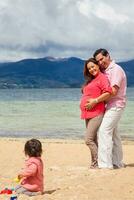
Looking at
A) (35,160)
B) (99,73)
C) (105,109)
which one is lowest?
(35,160)

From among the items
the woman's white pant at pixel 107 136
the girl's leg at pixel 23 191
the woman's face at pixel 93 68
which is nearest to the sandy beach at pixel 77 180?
the girl's leg at pixel 23 191

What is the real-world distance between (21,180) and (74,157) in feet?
15.9

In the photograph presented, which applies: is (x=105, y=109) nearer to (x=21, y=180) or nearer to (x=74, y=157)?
(x=21, y=180)

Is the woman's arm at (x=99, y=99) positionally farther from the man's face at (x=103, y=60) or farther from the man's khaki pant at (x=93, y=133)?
the man's face at (x=103, y=60)

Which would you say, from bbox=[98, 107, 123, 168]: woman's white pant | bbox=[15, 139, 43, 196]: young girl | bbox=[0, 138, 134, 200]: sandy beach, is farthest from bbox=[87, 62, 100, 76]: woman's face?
bbox=[15, 139, 43, 196]: young girl

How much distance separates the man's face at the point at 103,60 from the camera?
29.2 ft

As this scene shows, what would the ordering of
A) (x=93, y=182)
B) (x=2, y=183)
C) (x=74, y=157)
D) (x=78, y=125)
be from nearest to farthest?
(x=93, y=182)
(x=2, y=183)
(x=74, y=157)
(x=78, y=125)

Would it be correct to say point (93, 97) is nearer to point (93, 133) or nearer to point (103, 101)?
point (103, 101)

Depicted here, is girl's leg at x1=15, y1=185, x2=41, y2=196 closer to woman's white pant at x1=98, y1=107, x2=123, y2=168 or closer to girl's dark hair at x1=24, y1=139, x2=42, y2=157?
girl's dark hair at x1=24, y1=139, x2=42, y2=157

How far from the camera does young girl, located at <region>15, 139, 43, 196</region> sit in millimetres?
7344

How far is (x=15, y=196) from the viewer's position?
6871 millimetres

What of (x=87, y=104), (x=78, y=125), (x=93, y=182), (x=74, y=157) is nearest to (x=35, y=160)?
(x=93, y=182)

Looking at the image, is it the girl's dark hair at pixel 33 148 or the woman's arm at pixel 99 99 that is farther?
the woman's arm at pixel 99 99

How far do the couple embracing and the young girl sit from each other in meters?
1.73
